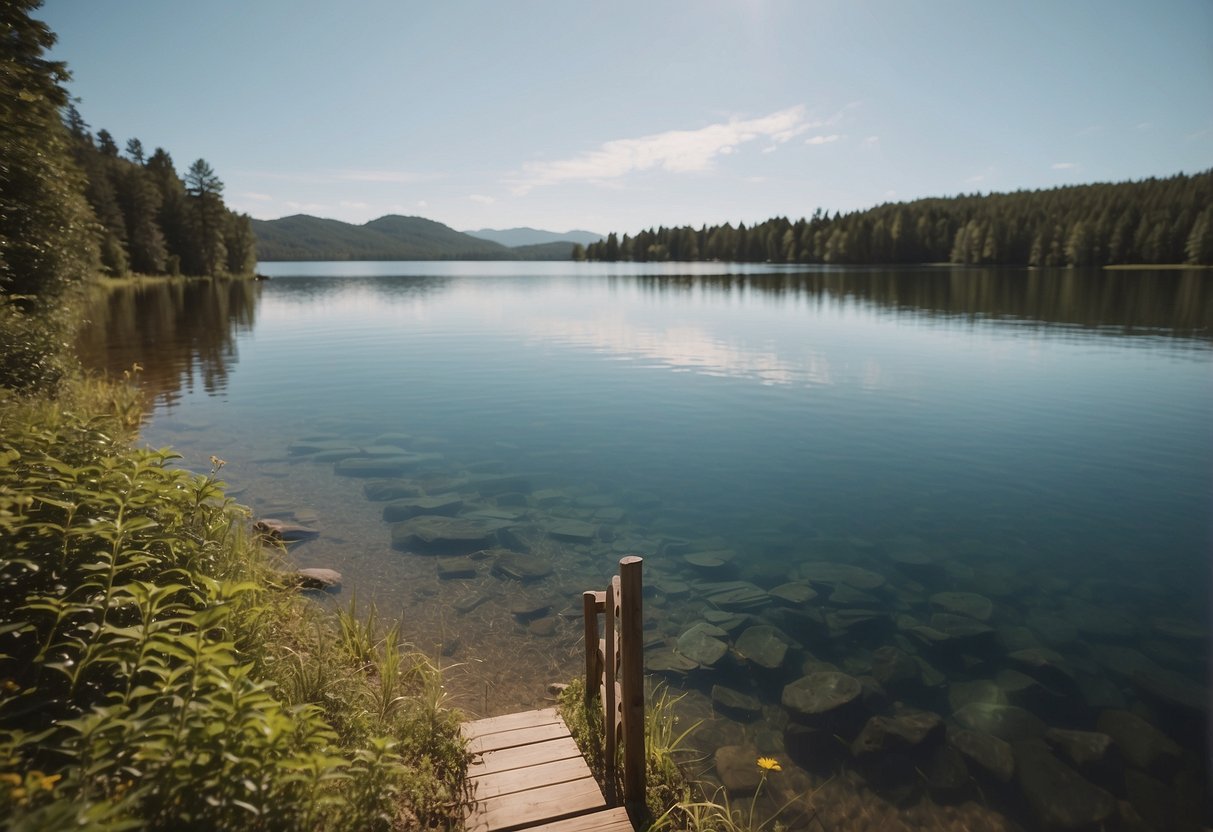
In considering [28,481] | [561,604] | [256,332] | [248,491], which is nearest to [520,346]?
[256,332]

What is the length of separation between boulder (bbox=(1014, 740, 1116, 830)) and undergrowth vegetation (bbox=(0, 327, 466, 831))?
6809 mm

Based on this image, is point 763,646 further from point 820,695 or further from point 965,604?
point 965,604

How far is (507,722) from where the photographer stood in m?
7.27

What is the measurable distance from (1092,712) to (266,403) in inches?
1093

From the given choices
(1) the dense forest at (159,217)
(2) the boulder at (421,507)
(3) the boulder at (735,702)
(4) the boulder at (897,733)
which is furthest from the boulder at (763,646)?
(1) the dense forest at (159,217)

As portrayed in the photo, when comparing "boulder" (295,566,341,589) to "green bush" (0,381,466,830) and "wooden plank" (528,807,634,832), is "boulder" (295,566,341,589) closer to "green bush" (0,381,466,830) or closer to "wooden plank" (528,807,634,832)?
"green bush" (0,381,466,830)

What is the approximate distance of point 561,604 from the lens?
37.3 ft

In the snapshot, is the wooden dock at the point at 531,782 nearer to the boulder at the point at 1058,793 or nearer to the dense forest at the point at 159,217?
the boulder at the point at 1058,793

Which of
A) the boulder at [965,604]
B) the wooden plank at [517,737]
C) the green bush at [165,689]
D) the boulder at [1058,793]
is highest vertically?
the green bush at [165,689]

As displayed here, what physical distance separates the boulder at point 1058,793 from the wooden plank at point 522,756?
557 centimetres

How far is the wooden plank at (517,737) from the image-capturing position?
6723mm

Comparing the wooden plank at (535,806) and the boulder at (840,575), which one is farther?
the boulder at (840,575)

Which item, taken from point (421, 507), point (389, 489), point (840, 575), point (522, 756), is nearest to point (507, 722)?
point (522, 756)

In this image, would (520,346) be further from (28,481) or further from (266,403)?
(28,481)
